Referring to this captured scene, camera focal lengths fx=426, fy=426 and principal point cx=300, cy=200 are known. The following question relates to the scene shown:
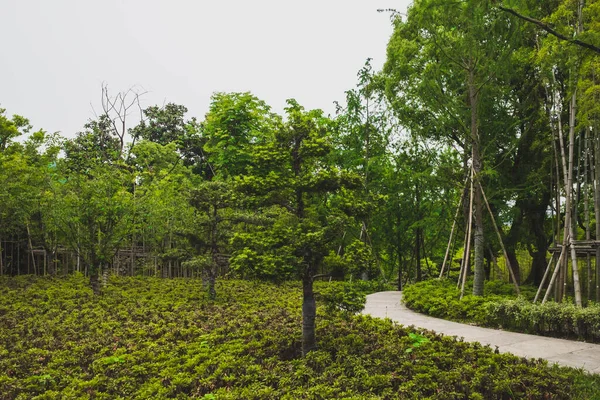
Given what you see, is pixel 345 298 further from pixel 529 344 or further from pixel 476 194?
pixel 476 194

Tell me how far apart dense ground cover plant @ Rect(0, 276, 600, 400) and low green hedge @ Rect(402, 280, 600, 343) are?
74.7 inches

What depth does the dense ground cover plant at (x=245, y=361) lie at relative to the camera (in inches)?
170

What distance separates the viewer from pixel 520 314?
23.3 ft

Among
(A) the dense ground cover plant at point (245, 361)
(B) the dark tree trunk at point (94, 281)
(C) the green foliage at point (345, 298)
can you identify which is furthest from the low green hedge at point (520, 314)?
(B) the dark tree trunk at point (94, 281)

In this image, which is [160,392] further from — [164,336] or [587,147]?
[587,147]

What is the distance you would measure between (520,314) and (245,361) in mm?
4705

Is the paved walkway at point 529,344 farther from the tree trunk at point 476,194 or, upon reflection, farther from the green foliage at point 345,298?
the green foliage at point 345,298

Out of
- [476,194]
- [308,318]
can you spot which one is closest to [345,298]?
[308,318]

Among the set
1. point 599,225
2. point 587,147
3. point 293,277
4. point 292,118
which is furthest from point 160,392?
point 587,147

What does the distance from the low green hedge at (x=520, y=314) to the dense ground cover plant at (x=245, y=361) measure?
1898mm

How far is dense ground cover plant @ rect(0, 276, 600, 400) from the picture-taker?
4.32 m

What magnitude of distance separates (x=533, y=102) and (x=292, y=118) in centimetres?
922

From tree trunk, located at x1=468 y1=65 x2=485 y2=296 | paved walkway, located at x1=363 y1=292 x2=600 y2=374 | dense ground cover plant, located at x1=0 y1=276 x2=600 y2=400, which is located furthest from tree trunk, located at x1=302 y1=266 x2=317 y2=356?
tree trunk, located at x1=468 y1=65 x2=485 y2=296

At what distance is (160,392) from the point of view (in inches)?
180
